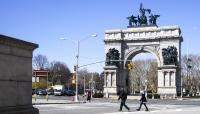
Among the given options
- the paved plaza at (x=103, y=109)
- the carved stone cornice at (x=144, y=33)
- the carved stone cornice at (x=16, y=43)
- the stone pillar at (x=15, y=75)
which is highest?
the carved stone cornice at (x=144, y=33)

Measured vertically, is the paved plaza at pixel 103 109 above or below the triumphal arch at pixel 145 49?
below

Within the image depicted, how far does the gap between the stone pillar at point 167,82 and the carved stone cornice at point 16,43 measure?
70.9 metres

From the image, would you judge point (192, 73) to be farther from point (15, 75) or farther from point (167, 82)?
point (15, 75)

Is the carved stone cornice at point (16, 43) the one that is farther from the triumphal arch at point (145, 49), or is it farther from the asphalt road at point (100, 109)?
the triumphal arch at point (145, 49)

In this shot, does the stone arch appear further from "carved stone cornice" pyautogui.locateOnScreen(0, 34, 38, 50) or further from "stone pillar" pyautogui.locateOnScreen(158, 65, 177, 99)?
"carved stone cornice" pyautogui.locateOnScreen(0, 34, 38, 50)

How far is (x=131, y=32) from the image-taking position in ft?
297

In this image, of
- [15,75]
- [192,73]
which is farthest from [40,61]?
[15,75]

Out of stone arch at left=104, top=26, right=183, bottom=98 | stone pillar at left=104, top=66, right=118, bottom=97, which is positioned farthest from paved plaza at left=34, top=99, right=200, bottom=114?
stone pillar at left=104, top=66, right=118, bottom=97

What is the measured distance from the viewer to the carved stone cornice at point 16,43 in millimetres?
11930

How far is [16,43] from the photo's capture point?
12.5 meters

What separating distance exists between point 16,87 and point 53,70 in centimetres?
15011

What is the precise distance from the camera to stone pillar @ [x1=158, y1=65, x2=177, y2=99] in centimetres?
8325

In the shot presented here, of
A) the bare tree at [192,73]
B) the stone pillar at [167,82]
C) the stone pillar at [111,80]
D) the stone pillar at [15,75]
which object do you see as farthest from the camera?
the bare tree at [192,73]

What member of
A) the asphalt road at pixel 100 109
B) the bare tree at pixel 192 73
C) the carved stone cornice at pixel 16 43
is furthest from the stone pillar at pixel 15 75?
the bare tree at pixel 192 73
